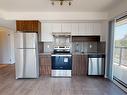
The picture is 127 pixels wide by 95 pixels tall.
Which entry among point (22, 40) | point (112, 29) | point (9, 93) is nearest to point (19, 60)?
point (22, 40)

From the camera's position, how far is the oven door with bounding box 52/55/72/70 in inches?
201

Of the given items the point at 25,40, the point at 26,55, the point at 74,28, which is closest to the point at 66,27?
the point at 74,28

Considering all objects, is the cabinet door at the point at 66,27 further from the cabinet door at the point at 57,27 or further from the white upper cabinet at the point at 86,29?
the white upper cabinet at the point at 86,29

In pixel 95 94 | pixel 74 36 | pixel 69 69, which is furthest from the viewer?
pixel 74 36

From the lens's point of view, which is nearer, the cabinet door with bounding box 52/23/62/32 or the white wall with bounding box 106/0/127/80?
the white wall with bounding box 106/0/127/80

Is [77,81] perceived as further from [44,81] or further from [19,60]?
[19,60]

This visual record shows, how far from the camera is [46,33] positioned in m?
5.49

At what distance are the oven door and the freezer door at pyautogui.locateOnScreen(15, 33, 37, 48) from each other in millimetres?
1017

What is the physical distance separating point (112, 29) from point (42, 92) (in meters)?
3.17

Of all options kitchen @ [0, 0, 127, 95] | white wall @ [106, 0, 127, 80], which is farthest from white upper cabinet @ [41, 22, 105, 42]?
white wall @ [106, 0, 127, 80]

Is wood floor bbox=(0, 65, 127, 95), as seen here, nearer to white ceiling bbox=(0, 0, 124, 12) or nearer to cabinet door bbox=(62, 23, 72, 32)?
cabinet door bbox=(62, 23, 72, 32)

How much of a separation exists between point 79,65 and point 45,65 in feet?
4.51

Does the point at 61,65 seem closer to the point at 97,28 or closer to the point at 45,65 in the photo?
the point at 45,65

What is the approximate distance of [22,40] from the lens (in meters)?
4.67
